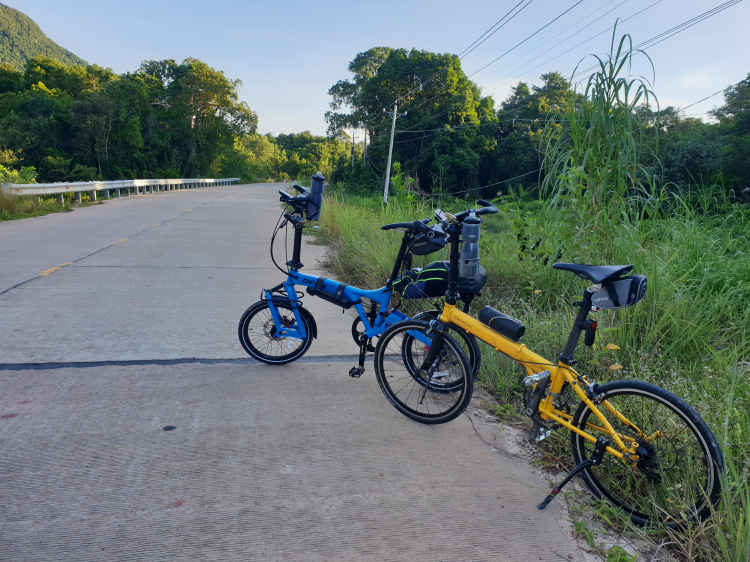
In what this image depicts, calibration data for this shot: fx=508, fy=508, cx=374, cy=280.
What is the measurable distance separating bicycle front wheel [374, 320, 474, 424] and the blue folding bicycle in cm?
3

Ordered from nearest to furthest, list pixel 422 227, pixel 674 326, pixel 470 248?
pixel 470 248 → pixel 422 227 → pixel 674 326

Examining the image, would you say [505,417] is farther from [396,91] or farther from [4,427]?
[396,91]

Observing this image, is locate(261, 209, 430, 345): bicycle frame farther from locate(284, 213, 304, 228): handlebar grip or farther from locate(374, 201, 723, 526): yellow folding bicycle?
locate(374, 201, 723, 526): yellow folding bicycle

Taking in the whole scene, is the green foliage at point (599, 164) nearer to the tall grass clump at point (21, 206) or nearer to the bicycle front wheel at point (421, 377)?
the bicycle front wheel at point (421, 377)

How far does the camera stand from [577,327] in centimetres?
247

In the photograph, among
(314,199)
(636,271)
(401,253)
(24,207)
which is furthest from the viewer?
(24,207)

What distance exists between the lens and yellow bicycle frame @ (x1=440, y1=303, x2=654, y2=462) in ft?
7.59

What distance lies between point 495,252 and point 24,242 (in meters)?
7.95

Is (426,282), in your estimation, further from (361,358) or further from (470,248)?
(361,358)

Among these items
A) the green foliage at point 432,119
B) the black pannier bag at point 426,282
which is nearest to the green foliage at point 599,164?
the black pannier bag at point 426,282

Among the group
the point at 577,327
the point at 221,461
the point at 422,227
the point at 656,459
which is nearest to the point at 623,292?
the point at 577,327

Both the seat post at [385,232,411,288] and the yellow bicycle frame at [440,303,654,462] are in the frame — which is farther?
the seat post at [385,232,411,288]

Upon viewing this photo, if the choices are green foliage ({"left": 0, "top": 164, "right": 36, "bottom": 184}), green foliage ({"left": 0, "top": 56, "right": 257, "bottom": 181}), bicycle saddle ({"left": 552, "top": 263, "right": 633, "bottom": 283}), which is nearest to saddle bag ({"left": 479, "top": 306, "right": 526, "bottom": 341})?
bicycle saddle ({"left": 552, "top": 263, "right": 633, "bottom": 283})

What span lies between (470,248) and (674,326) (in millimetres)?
1839
